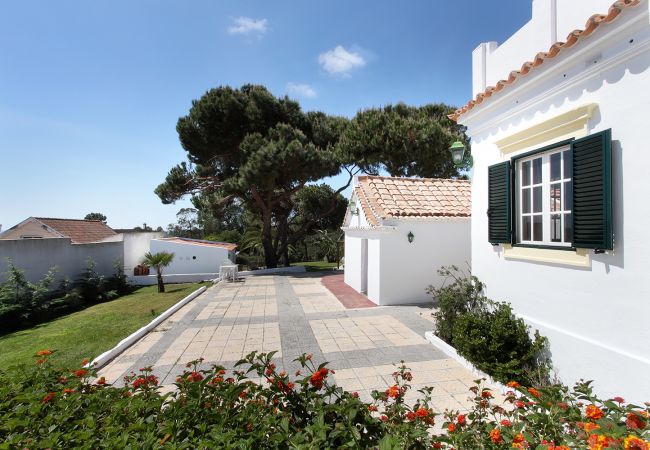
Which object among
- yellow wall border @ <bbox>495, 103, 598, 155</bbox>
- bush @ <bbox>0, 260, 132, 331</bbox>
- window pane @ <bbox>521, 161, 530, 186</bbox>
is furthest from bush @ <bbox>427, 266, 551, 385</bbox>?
bush @ <bbox>0, 260, 132, 331</bbox>

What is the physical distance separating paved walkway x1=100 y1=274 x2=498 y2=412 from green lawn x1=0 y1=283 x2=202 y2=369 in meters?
1.00

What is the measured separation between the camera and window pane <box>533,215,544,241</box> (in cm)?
534

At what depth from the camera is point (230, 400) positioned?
2637 millimetres

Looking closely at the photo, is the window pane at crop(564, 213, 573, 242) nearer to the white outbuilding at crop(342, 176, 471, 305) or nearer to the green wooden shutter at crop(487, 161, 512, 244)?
the green wooden shutter at crop(487, 161, 512, 244)

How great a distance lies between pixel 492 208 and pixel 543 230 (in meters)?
1.14

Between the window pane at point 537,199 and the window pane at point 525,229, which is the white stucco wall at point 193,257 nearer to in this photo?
the window pane at point 525,229

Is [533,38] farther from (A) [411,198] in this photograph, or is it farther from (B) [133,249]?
(B) [133,249]

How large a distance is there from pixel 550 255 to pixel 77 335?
12.2m

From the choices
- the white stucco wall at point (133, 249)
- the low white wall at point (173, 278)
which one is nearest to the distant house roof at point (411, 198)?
the low white wall at point (173, 278)

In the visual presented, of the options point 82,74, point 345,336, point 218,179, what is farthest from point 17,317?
point 218,179

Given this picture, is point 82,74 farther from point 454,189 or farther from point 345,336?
point 454,189

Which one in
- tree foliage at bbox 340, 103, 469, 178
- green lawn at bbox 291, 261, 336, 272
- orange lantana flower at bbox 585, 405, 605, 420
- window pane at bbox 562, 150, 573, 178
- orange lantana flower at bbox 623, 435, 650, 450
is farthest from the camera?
green lawn at bbox 291, 261, 336, 272

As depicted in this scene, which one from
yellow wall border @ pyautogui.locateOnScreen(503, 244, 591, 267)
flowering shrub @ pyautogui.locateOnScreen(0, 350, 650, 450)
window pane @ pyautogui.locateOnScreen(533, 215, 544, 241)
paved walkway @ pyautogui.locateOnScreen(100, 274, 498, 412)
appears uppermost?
window pane @ pyautogui.locateOnScreen(533, 215, 544, 241)

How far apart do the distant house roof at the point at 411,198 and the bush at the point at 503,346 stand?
5.72 meters
